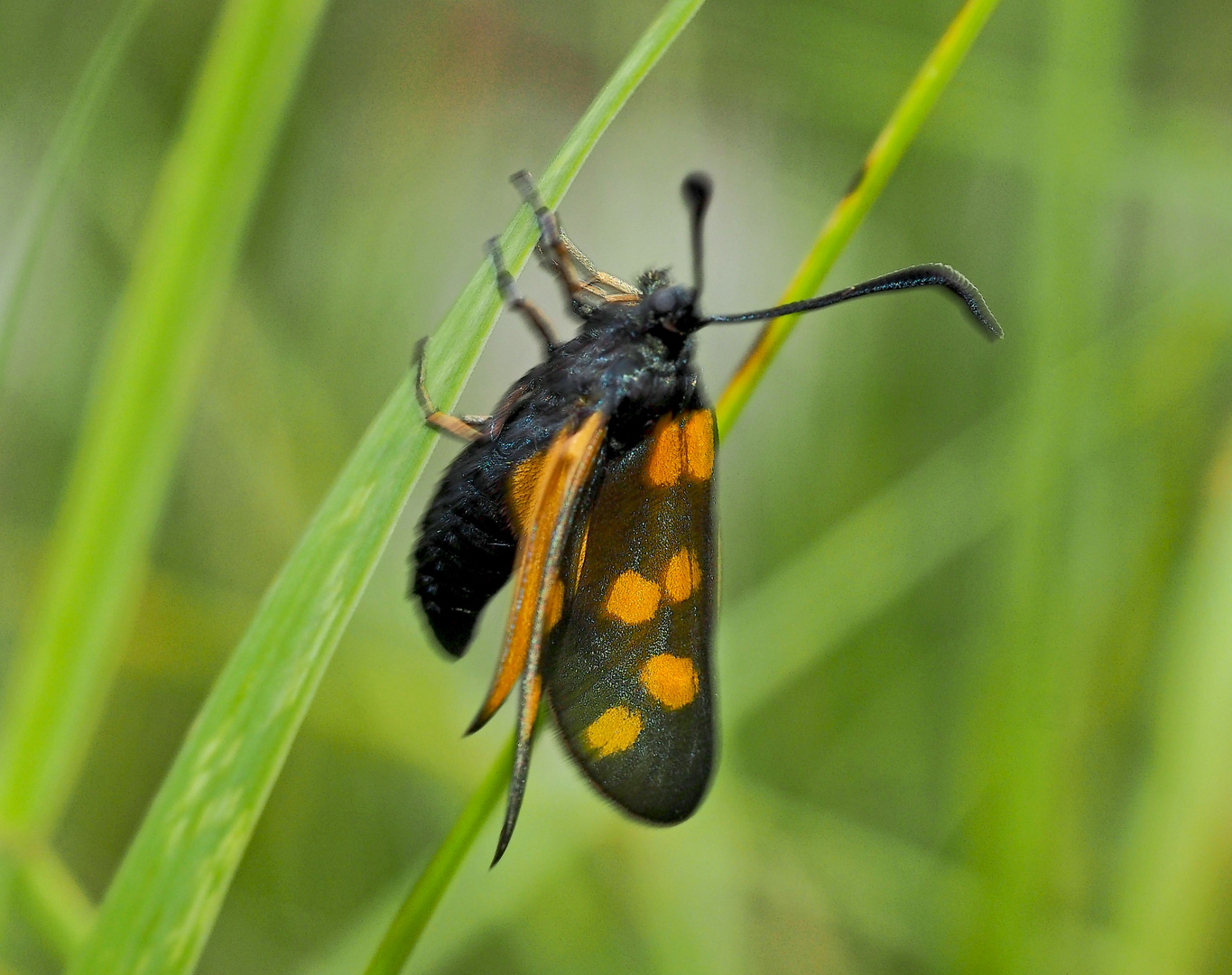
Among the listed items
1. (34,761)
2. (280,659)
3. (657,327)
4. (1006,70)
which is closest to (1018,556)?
(657,327)

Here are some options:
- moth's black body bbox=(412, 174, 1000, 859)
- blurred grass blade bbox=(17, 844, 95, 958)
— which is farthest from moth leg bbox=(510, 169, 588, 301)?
blurred grass blade bbox=(17, 844, 95, 958)

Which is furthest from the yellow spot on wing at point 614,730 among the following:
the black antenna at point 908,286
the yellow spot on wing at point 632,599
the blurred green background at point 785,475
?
the black antenna at point 908,286

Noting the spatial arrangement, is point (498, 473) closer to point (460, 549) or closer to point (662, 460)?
point (460, 549)

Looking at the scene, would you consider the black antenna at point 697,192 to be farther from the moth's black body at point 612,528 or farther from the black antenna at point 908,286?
the black antenna at point 908,286

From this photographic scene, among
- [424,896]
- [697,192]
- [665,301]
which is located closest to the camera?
[424,896]

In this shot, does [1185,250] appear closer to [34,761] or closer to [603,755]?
[603,755]

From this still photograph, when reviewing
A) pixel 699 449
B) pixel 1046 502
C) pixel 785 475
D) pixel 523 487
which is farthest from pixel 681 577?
pixel 785 475
